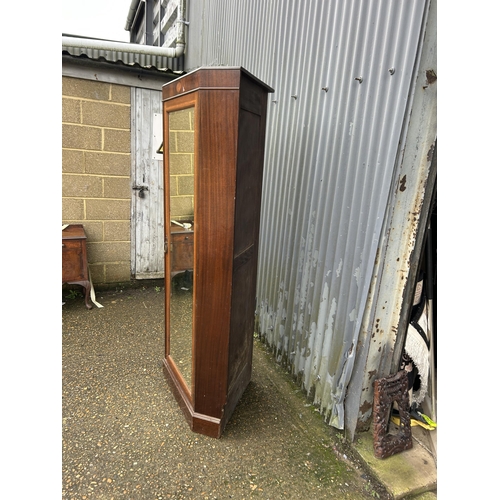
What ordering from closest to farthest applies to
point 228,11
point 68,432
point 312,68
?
point 68,432 → point 312,68 → point 228,11

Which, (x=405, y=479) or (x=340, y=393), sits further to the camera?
(x=340, y=393)

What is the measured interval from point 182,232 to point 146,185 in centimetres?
255

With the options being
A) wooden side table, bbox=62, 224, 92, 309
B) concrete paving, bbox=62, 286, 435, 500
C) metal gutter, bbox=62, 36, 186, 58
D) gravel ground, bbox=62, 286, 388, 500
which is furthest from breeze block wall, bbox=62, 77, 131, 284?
concrete paving, bbox=62, 286, 435, 500

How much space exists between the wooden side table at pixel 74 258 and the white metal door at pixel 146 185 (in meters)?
0.79

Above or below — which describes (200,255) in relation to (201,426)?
above

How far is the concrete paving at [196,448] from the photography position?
1927mm

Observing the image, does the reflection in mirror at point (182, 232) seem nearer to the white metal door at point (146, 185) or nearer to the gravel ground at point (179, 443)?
the gravel ground at point (179, 443)

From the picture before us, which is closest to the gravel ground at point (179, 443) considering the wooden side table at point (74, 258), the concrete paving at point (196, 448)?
the concrete paving at point (196, 448)

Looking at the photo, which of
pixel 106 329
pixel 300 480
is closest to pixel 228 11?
pixel 106 329

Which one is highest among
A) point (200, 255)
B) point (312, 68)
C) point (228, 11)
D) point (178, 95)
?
point (228, 11)

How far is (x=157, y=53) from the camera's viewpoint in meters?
5.75

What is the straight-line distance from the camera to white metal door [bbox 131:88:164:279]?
4.40 m

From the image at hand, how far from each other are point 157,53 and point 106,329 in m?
4.42

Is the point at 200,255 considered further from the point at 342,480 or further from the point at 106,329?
the point at 106,329
